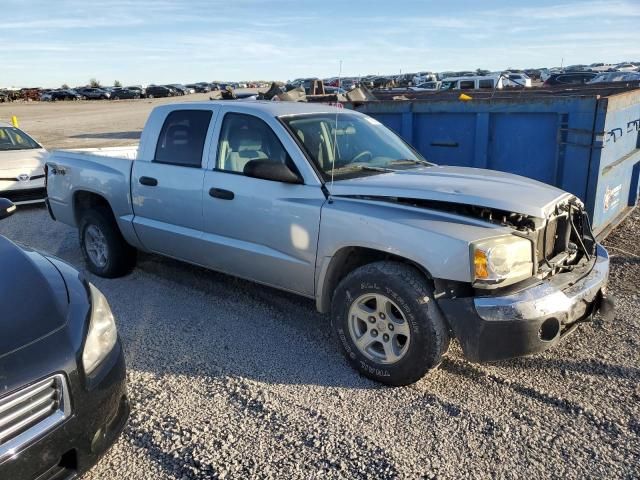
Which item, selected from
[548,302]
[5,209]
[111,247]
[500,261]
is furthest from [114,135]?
[548,302]

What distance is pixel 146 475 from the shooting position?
282 cm

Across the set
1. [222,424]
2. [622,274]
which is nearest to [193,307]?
[222,424]

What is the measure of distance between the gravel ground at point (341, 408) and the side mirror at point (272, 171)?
1231 mm

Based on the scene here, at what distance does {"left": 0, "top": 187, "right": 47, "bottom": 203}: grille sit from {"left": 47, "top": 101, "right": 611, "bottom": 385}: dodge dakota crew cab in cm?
456

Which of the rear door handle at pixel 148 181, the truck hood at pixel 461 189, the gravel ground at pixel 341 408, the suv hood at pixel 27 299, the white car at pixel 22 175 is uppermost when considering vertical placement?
the truck hood at pixel 461 189

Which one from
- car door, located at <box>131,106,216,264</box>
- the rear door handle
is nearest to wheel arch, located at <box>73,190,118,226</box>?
car door, located at <box>131,106,216,264</box>

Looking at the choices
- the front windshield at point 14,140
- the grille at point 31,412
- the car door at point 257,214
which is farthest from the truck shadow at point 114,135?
the grille at point 31,412

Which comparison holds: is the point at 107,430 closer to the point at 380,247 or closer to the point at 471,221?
the point at 380,247

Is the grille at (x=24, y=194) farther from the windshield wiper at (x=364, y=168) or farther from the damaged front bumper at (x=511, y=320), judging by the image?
the damaged front bumper at (x=511, y=320)

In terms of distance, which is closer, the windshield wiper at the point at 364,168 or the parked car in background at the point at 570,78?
the windshield wiper at the point at 364,168

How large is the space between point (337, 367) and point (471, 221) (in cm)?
135

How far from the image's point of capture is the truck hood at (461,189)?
135 inches

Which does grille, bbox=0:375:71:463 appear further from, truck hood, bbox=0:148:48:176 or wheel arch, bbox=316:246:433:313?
truck hood, bbox=0:148:48:176

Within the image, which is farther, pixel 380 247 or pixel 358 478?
pixel 380 247
